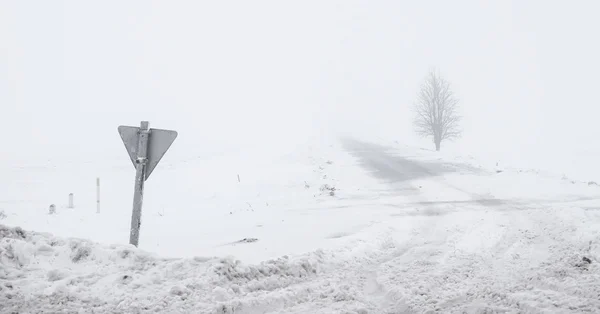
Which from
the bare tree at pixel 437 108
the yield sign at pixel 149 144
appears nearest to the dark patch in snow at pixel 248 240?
the yield sign at pixel 149 144

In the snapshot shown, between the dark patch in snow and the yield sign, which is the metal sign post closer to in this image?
the yield sign

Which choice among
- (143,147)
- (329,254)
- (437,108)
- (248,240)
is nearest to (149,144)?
(143,147)

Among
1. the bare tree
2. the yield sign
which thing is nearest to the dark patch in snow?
the yield sign

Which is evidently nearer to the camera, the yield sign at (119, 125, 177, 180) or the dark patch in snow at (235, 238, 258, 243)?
the yield sign at (119, 125, 177, 180)

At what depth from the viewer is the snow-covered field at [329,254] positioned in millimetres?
4285

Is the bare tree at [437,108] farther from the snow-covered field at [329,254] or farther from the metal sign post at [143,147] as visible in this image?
the metal sign post at [143,147]

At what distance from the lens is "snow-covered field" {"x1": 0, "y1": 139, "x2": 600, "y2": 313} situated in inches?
169

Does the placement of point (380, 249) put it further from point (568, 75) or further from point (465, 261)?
point (568, 75)

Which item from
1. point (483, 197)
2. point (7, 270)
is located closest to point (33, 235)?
point (7, 270)

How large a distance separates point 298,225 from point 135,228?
12.7 ft

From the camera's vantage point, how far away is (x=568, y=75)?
13938 centimetres

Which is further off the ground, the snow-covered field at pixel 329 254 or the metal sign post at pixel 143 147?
the metal sign post at pixel 143 147

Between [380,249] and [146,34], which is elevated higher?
[146,34]

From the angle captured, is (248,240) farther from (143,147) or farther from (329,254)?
(143,147)
